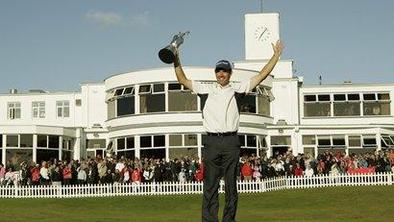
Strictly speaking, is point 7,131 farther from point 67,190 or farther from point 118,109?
point 67,190

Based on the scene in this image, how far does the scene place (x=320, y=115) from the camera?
176 ft

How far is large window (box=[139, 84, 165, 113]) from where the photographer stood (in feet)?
149

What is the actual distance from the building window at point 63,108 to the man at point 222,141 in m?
48.8

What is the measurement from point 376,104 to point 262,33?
38.2 feet

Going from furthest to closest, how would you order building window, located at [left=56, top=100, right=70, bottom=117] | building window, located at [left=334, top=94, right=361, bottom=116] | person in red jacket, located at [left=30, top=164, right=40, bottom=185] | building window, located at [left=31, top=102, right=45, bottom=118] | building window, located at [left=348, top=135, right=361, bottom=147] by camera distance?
building window, located at [left=31, top=102, right=45, bottom=118], building window, located at [left=56, top=100, right=70, bottom=117], building window, located at [left=334, top=94, right=361, bottom=116], building window, located at [left=348, top=135, right=361, bottom=147], person in red jacket, located at [left=30, top=164, right=40, bottom=185]

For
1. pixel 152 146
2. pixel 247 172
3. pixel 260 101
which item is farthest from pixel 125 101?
pixel 247 172

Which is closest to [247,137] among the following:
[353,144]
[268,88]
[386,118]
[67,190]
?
[268,88]

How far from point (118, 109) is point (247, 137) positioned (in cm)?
917

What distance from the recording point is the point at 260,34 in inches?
2314

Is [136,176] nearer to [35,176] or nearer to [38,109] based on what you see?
[35,176]

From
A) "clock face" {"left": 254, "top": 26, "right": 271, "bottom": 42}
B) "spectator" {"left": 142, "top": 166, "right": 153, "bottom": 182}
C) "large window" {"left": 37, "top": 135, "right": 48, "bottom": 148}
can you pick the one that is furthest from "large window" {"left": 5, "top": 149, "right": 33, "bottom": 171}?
"clock face" {"left": 254, "top": 26, "right": 271, "bottom": 42}

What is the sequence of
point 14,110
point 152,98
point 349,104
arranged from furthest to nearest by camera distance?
point 14,110 < point 349,104 < point 152,98

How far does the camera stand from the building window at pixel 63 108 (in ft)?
186

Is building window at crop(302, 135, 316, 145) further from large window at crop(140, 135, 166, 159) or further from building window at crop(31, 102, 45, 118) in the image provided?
building window at crop(31, 102, 45, 118)
